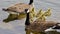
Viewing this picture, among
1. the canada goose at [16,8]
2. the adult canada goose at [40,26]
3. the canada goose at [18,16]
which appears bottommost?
the adult canada goose at [40,26]

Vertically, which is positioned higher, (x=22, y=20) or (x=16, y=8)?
(x=16, y=8)

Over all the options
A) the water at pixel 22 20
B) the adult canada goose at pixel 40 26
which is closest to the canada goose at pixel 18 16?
the water at pixel 22 20

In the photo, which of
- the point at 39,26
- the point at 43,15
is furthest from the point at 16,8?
the point at 39,26

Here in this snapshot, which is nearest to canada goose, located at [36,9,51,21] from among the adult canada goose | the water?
the water

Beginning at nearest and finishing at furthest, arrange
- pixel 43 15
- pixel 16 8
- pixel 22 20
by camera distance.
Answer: pixel 43 15, pixel 22 20, pixel 16 8

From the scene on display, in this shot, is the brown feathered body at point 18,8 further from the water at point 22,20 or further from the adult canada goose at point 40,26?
the adult canada goose at point 40,26

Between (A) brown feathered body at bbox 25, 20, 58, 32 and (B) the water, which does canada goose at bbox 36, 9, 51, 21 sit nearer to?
(B) the water

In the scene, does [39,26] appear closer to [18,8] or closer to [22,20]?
[22,20]

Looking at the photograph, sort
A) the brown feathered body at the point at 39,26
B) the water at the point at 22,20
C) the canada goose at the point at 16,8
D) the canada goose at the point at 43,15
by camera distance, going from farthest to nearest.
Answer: the canada goose at the point at 16,8 < the canada goose at the point at 43,15 < the water at the point at 22,20 < the brown feathered body at the point at 39,26

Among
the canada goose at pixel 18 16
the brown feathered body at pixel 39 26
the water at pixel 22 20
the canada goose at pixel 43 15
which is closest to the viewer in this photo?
the brown feathered body at pixel 39 26

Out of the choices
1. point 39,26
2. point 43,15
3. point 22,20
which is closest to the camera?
point 39,26

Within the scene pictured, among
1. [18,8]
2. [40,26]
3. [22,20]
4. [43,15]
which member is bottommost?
[40,26]

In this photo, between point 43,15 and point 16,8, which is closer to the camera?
point 43,15

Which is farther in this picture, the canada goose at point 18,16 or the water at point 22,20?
the canada goose at point 18,16
